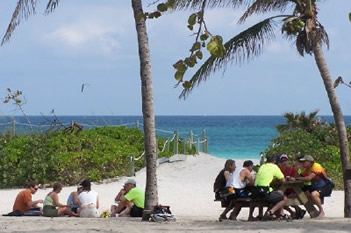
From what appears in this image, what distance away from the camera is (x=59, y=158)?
68.9ft

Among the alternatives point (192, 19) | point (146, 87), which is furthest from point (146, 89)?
point (192, 19)

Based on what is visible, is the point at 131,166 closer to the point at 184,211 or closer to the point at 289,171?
the point at 184,211

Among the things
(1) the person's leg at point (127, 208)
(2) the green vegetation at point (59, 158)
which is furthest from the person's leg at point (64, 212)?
(2) the green vegetation at point (59, 158)

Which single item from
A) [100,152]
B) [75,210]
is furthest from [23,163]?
[75,210]

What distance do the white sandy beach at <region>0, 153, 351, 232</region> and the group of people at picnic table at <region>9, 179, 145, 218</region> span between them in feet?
1.68

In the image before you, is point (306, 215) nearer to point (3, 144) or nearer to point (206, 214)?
point (206, 214)

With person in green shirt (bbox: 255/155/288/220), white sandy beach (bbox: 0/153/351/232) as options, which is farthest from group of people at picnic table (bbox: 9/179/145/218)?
person in green shirt (bbox: 255/155/288/220)

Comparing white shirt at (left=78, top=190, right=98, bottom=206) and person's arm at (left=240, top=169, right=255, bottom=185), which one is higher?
person's arm at (left=240, top=169, right=255, bottom=185)

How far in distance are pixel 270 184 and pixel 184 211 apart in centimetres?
353

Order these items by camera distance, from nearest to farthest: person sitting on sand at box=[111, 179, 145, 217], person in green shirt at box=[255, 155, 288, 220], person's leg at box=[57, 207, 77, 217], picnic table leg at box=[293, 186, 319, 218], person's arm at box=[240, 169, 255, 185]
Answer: person in green shirt at box=[255, 155, 288, 220] → person's arm at box=[240, 169, 255, 185] → picnic table leg at box=[293, 186, 319, 218] → person sitting on sand at box=[111, 179, 145, 217] → person's leg at box=[57, 207, 77, 217]

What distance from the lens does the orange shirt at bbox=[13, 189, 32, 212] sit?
15469 mm

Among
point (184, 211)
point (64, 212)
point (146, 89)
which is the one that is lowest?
point (184, 211)

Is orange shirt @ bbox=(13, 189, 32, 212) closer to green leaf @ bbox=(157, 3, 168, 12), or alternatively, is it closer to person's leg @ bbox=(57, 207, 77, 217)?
person's leg @ bbox=(57, 207, 77, 217)

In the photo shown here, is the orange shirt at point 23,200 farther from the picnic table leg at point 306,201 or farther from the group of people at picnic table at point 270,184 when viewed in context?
the picnic table leg at point 306,201
